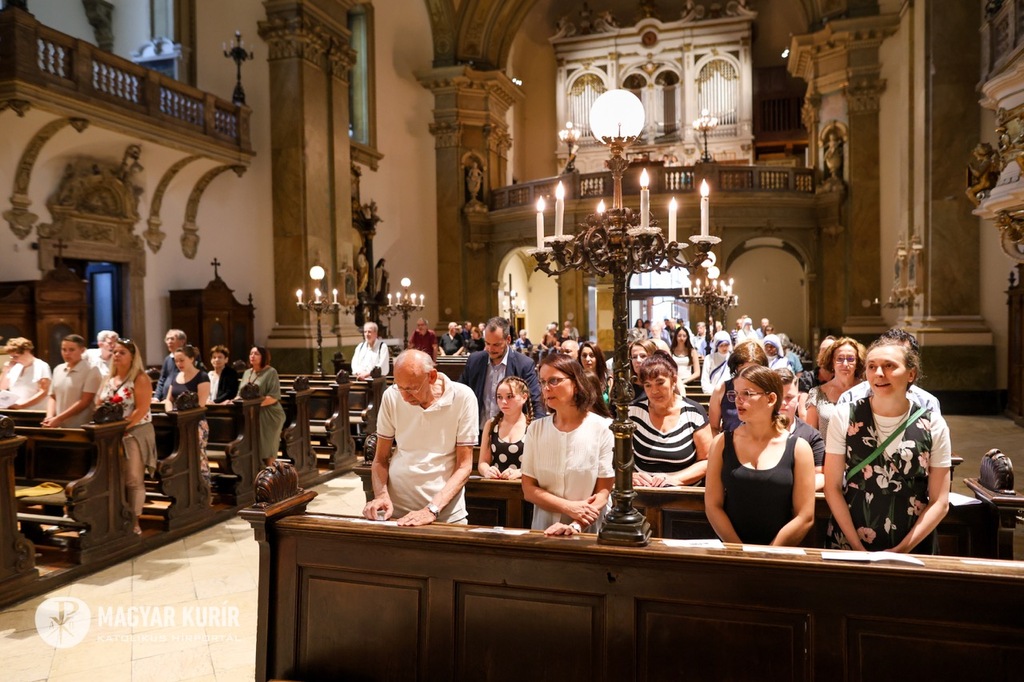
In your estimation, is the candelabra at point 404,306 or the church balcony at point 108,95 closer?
the church balcony at point 108,95

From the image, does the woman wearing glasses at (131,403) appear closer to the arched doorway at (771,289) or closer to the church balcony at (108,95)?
the church balcony at (108,95)

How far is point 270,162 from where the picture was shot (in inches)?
516

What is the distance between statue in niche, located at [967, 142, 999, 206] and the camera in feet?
29.1

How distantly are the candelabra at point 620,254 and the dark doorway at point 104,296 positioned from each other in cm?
997

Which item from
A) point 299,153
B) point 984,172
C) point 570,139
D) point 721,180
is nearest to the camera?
point 984,172

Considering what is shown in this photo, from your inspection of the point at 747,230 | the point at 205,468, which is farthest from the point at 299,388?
the point at 747,230

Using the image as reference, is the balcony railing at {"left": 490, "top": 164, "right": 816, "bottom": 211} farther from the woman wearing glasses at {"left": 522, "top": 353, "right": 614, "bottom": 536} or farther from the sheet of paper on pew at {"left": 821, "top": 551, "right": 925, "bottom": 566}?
the sheet of paper on pew at {"left": 821, "top": 551, "right": 925, "bottom": 566}

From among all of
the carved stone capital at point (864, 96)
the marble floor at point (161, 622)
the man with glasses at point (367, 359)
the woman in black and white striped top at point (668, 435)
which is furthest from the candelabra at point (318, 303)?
the carved stone capital at point (864, 96)

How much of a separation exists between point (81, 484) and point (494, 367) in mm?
3066

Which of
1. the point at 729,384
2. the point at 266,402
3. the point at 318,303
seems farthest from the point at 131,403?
the point at 318,303

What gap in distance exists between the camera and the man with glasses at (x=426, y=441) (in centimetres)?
333

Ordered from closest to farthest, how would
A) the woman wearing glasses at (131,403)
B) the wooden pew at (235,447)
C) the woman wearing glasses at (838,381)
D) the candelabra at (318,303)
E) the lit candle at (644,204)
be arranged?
the lit candle at (644,204)
the woman wearing glasses at (838,381)
the woman wearing glasses at (131,403)
the wooden pew at (235,447)
the candelabra at (318,303)

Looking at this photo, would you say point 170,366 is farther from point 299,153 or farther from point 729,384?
point 299,153

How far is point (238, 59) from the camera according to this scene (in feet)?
38.8
